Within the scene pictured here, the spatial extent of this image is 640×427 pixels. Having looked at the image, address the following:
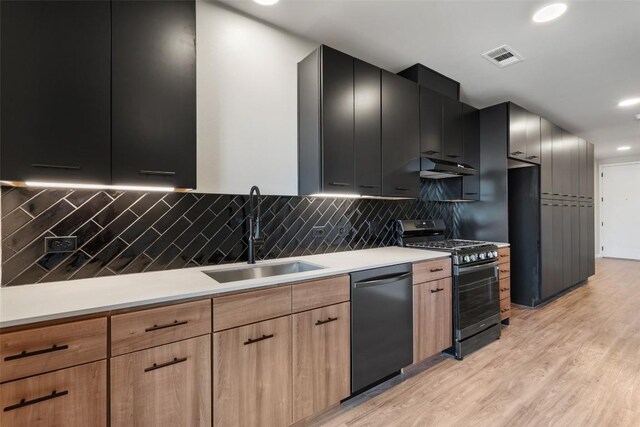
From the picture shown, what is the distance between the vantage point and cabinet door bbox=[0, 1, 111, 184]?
3.93 feet

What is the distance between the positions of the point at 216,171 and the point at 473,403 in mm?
2345

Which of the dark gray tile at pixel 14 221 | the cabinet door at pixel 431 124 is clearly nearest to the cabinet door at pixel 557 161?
the cabinet door at pixel 431 124

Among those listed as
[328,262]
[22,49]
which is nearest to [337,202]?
[328,262]

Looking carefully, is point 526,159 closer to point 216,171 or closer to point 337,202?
point 337,202

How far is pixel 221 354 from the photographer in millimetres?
1420

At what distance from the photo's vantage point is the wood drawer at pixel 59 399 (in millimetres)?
1011

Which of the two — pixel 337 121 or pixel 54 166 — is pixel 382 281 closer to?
pixel 337 121

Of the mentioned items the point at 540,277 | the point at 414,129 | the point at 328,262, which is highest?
the point at 414,129

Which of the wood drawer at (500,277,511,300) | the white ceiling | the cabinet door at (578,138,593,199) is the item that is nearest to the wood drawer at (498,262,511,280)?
the wood drawer at (500,277,511,300)

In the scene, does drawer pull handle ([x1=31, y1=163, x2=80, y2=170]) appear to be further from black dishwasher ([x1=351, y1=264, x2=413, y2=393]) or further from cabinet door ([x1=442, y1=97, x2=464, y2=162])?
cabinet door ([x1=442, y1=97, x2=464, y2=162])

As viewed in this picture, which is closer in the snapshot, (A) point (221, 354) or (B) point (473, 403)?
(A) point (221, 354)

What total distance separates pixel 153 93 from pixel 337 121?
1.21 metres

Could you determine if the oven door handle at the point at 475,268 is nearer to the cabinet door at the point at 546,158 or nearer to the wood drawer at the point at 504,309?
the wood drawer at the point at 504,309

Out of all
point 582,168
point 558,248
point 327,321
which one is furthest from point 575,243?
point 327,321
